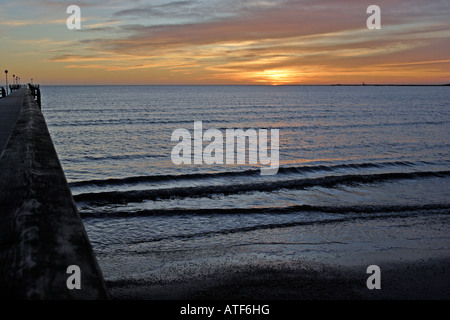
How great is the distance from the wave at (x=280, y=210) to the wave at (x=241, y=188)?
1.56 m

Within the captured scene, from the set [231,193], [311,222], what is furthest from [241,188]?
[311,222]

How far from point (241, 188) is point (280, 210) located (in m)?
3.04

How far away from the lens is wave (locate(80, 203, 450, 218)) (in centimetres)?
1042

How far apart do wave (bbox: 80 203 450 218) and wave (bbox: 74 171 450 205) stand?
156cm

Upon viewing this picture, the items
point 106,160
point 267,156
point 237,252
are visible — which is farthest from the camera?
point 267,156

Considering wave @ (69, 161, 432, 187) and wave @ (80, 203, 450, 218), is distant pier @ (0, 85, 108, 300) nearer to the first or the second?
wave @ (80, 203, 450, 218)

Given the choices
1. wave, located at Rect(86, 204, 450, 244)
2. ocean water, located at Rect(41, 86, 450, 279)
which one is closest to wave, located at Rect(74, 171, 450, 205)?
ocean water, located at Rect(41, 86, 450, 279)

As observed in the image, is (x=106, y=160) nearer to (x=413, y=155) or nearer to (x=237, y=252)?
(x=237, y=252)

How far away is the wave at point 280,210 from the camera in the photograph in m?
10.4

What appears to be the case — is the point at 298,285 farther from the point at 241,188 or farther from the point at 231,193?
the point at 241,188

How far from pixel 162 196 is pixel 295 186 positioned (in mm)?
5047

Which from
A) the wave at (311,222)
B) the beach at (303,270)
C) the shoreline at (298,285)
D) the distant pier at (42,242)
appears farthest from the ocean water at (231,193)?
the distant pier at (42,242)

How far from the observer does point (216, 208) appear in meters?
11.0

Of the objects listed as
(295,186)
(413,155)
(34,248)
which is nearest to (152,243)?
(34,248)
